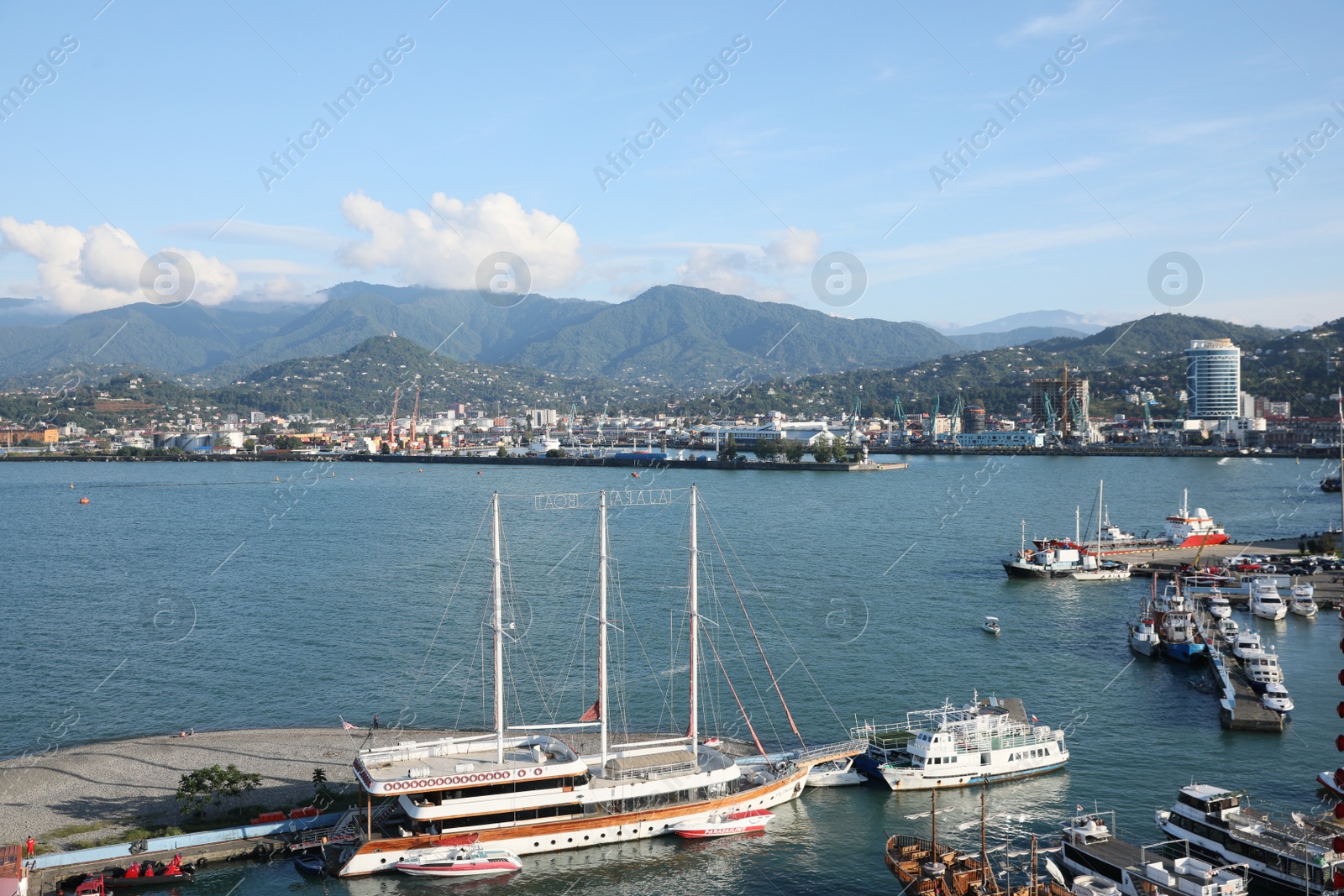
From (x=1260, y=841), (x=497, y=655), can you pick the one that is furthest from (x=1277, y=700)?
(x=497, y=655)

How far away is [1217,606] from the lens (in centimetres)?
1605

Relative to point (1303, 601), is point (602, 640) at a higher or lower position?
higher

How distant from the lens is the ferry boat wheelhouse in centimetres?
725

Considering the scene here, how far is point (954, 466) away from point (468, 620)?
43.8 m

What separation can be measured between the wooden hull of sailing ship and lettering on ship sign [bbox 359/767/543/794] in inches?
15.9

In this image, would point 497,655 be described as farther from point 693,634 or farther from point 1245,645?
point 1245,645

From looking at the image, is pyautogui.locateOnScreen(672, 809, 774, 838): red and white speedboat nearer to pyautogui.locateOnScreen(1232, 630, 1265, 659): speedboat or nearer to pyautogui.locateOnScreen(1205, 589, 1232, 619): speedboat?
pyautogui.locateOnScreen(1232, 630, 1265, 659): speedboat

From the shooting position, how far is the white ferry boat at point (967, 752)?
973 centimetres

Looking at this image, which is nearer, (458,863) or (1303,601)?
(458,863)

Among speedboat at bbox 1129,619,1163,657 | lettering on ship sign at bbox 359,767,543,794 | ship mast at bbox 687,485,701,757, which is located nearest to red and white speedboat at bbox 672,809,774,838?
ship mast at bbox 687,485,701,757

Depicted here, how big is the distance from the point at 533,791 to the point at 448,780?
720 mm

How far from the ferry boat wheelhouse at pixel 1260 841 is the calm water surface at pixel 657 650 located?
665mm

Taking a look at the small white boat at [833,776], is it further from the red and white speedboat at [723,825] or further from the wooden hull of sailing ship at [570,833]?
the red and white speedboat at [723,825]

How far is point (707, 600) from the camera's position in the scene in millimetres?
17375
